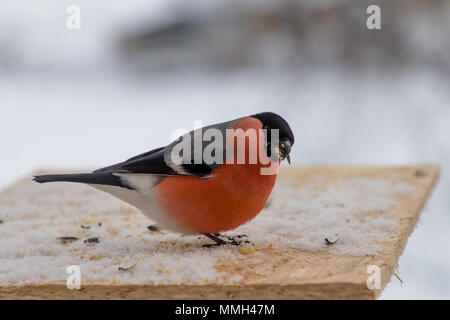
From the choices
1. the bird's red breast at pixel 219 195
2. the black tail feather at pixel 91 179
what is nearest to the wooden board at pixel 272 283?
the bird's red breast at pixel 219 195

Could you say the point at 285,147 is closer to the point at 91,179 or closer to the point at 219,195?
the point at 219,195

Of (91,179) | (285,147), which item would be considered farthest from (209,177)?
(91,179)

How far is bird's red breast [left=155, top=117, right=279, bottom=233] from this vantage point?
1.66 m

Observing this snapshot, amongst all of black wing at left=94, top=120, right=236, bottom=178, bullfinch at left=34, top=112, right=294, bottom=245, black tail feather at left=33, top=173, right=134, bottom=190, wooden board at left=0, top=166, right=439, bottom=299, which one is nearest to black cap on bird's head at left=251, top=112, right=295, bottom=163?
bullfinch at left=34, top=112, right=294, bottom=245

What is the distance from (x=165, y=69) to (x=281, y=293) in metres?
4.97

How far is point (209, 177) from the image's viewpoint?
1.67 m

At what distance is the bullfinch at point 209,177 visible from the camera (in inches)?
65.6

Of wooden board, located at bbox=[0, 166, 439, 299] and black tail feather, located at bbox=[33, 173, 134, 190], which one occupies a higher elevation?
black tail feather, located at bbox=[33, 173, 134, 190]

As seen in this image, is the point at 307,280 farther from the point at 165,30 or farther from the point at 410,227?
the point at 165,30

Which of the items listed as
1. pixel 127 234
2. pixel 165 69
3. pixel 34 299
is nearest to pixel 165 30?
pixel 165 69

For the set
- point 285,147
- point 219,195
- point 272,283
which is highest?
point 285,147

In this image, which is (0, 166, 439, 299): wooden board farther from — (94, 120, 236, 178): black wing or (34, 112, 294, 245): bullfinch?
(94, 120, 236, 178): black wing

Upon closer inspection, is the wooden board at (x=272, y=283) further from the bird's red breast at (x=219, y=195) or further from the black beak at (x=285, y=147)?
the black beak at (x=285, y=147)

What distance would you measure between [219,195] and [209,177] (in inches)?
2.1
